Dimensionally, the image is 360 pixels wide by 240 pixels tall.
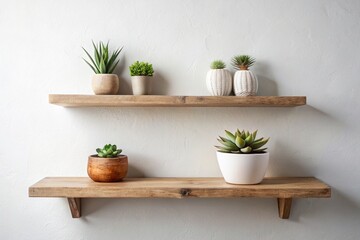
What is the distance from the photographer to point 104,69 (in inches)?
54.4

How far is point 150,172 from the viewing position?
57.1 inches

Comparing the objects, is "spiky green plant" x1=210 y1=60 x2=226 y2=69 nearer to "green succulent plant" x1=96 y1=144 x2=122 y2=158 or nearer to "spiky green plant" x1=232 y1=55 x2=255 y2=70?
"spiky green plant" x1=232 y1=55 x2=255 y2=70

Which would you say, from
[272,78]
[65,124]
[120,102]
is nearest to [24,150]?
[65,124]

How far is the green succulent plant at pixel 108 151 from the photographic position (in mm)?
1333

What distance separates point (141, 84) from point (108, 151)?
0.25 metres

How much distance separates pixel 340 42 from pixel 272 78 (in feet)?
0.91

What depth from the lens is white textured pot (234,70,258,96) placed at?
53.2 inches

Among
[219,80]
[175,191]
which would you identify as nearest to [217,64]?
[219,80]

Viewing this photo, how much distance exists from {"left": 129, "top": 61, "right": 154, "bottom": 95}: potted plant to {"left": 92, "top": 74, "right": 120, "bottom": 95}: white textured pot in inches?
2.6

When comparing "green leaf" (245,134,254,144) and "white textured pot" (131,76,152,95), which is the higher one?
"white textured pot" (131,76,152,95)

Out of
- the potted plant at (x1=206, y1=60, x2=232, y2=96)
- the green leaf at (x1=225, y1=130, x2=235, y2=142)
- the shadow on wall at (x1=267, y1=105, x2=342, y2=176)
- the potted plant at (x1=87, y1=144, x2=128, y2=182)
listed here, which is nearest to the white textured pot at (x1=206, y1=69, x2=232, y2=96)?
the potted plant at (x1=206, y1=60, x2=232, y2=96)

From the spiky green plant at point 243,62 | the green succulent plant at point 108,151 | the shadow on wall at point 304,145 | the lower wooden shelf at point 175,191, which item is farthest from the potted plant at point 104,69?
the shadow on wall at point 304,145

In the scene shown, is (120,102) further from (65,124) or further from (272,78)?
(272,78)

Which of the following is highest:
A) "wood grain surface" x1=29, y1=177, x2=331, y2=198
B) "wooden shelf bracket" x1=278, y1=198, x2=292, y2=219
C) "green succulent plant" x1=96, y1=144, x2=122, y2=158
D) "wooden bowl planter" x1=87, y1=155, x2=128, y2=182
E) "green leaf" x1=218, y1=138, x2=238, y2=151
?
"green leaf" x1=218, y1=138, x2=238, y2=151
